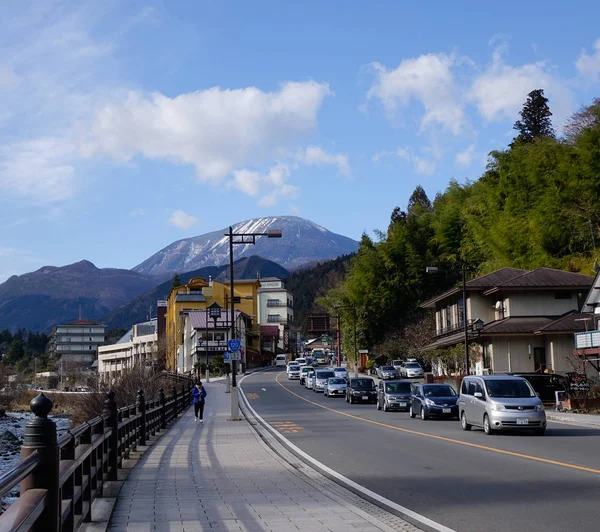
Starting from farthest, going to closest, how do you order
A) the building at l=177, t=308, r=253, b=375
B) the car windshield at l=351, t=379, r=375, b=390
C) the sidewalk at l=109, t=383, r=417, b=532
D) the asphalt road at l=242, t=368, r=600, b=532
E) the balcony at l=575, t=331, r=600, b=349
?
the building at l=177, t=308, r=253, b=375 → the car windshield at l=351, t=379, r=375, b=390 → the balcony at l=575, t=331, r=600, b=349 → the asphalt road at l=242, t=368, r=600, b=532 → the sidewalk at l=109, t=383, r=417, b=532

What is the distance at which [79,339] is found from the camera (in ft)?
595

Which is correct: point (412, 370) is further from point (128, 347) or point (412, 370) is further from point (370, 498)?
point (128, 347)

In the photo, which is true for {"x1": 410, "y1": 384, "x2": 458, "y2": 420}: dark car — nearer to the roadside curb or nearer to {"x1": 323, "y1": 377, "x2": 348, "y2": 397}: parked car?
the roadside curb

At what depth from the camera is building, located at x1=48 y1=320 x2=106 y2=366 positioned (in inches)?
6940

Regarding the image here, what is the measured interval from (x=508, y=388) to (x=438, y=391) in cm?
853

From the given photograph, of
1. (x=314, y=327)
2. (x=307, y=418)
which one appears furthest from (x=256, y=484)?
(x=314, y=327)

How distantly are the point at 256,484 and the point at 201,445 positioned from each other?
27.5 ft

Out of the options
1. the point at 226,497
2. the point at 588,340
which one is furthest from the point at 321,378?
the point at 226,497

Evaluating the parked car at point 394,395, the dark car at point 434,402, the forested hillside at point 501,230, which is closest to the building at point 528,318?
the forested hillside at point 501,230

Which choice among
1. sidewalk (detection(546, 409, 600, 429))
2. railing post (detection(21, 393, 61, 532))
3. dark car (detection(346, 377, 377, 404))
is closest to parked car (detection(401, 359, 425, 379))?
dark car (detection(346, 377, 377, 404))

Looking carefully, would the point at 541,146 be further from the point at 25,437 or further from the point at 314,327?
the point at 25,437

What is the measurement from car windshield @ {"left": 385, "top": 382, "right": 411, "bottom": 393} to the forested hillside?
20.7 metres

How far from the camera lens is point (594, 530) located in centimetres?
858

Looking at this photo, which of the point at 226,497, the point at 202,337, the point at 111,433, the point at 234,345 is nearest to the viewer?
the point at 226,497
